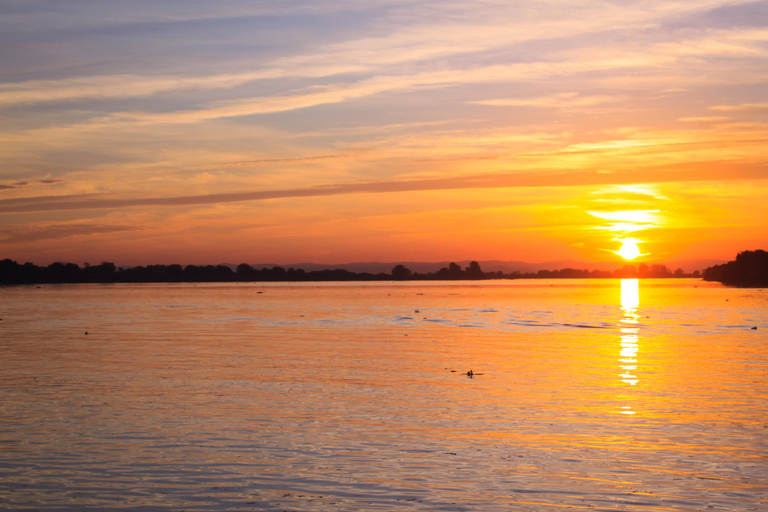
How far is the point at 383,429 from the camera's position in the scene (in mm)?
16891

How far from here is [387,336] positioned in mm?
45219

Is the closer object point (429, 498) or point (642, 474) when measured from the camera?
point (429, 498)

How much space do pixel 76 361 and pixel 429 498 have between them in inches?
947

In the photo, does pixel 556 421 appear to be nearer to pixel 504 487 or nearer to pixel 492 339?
pixel 504 487

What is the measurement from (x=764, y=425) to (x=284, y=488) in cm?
1247

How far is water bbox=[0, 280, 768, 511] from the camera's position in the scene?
11969 mm

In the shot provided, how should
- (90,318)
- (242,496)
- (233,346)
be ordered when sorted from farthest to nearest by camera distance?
(90,318) < (233,346) < (242,496)

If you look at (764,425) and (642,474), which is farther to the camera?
(764,425)

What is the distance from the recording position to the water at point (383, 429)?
11969 millimetres

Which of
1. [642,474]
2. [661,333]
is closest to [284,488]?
[642,474]

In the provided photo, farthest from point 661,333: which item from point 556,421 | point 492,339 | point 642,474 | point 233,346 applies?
point 642,474

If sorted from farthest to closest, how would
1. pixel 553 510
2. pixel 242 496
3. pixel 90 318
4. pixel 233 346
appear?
pixel 90 318
pixel 233 346
pixel 242 496
pixel 553 510

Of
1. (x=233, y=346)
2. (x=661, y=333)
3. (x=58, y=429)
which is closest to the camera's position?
(x=58, y=429)

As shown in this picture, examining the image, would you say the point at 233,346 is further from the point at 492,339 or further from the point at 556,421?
the point at 556,421
